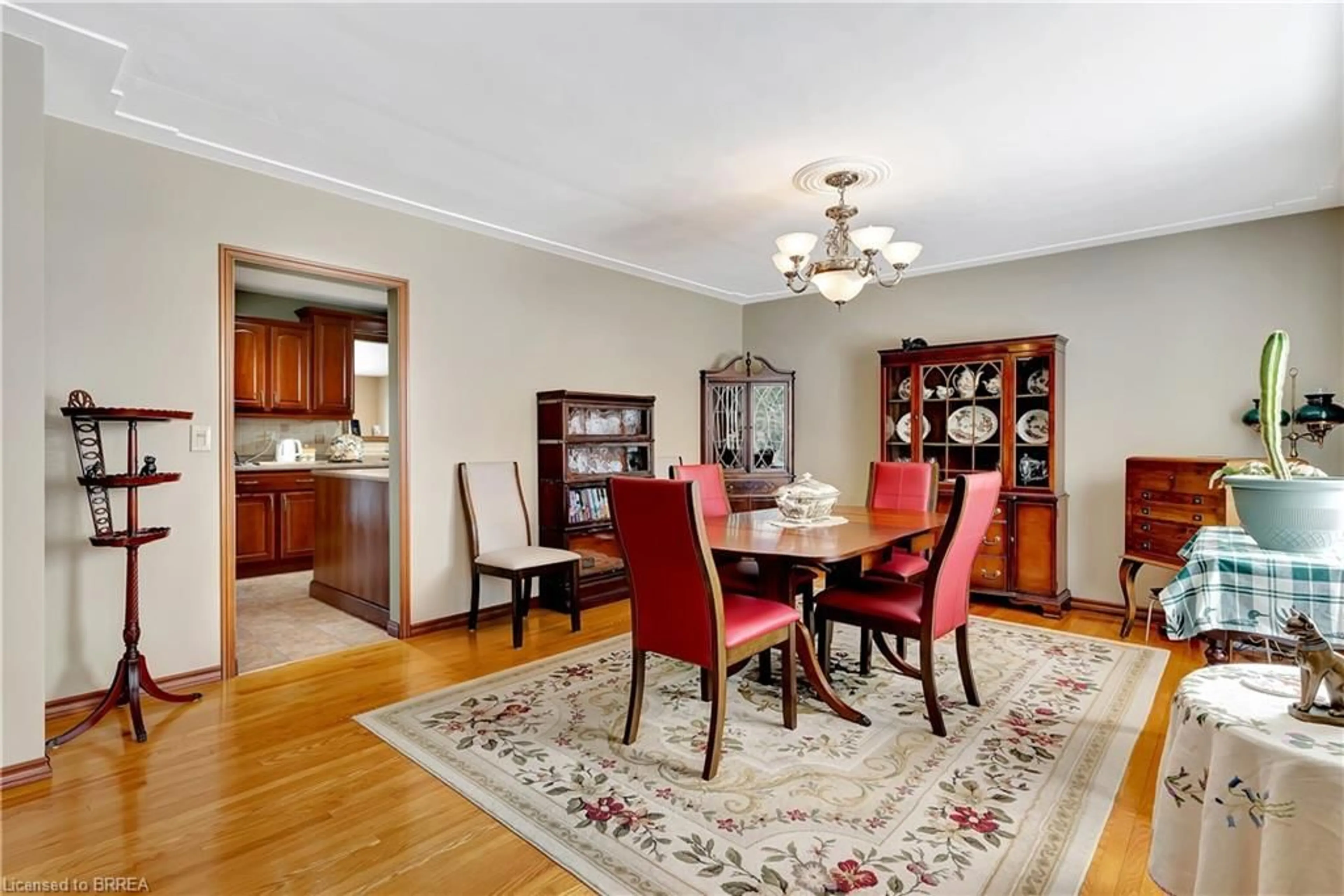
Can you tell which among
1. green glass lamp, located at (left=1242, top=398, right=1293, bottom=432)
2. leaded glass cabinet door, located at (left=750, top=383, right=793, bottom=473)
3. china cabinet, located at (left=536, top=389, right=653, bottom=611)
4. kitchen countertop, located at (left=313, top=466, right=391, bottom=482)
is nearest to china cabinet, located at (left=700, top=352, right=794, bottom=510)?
leaded glass cabinet door, located at (left=750, top=383, right=793, bottom=473)

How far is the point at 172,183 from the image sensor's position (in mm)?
2818

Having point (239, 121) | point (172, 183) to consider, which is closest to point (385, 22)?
point (239, 121)

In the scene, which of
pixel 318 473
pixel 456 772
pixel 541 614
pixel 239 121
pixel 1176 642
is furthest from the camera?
pixel 318 473

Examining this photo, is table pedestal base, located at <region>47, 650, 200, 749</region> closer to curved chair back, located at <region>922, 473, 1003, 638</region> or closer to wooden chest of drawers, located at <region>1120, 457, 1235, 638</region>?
curved chair back, located at <region>922, 473, 1003, 638</region>

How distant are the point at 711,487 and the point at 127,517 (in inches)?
106

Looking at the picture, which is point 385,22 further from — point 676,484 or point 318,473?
point 318,473

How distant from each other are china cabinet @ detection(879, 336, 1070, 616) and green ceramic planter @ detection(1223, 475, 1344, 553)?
8.90ft

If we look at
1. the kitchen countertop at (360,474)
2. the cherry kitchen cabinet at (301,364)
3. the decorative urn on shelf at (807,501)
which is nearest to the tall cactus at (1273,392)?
the decorative urn on shelf at (807,501)

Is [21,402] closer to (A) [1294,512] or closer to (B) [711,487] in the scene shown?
(B) [711,487]

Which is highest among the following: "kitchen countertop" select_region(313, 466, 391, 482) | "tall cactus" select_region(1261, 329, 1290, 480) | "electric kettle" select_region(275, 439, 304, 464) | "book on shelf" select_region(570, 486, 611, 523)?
"tall cactus" select_region(1261, 329, 1290, 480)

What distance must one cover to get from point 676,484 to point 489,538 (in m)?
2.17

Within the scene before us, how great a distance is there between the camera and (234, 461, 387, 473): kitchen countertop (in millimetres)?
5129

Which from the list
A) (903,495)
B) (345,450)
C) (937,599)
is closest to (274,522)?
(345,450)

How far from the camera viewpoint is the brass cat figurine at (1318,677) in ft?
3.45
